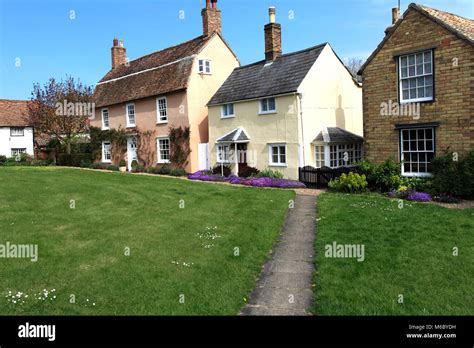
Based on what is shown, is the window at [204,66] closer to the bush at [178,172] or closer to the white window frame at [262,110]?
the white window frame at [262,110]

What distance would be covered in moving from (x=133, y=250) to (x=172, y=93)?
21684mm

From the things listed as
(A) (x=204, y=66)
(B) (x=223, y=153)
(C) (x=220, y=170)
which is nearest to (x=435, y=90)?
(B) (x=223, y=153)

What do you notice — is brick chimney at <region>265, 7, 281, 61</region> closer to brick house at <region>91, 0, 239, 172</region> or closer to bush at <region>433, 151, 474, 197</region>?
brick house at <region>91, 0, 239, 172</region>

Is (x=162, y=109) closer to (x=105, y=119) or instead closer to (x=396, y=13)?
(x=105, y=119)

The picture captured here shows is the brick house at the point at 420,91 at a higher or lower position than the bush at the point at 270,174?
higher

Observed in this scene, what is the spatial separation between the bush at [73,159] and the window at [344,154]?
939 inches

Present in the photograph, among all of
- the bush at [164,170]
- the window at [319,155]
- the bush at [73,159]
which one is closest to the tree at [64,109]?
the bush at [73,159]

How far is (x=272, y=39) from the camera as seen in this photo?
26.0 m

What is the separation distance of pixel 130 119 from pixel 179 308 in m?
29.6

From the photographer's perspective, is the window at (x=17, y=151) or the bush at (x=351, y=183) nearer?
the bush at (x=351, y=183)

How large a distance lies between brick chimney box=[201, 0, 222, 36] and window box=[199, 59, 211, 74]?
2.36 metres

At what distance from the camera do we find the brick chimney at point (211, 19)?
2978cm

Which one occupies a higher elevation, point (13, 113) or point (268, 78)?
point (13, 113)
